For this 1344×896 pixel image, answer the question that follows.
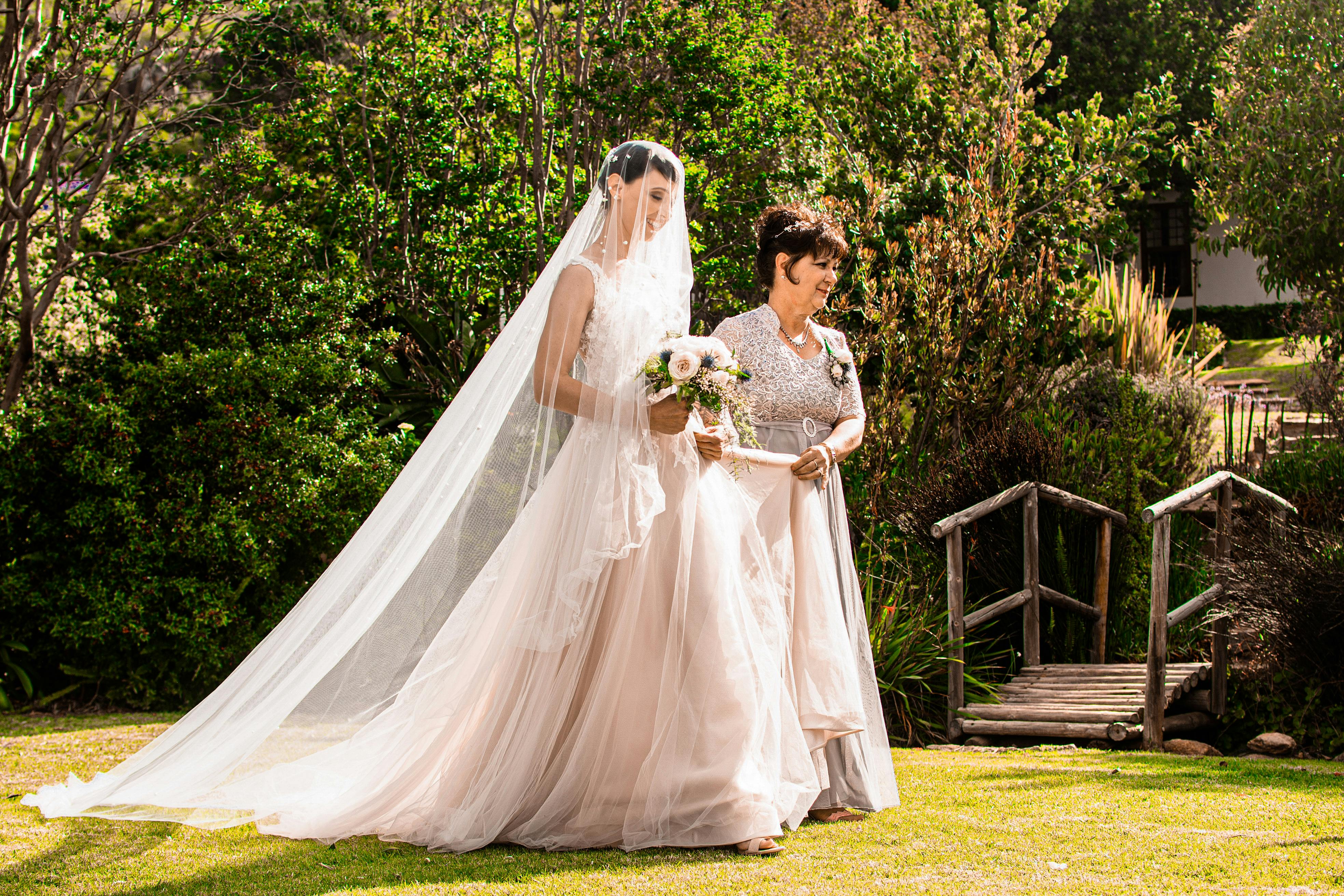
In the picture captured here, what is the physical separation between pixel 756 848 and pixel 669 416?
1345 millimetres

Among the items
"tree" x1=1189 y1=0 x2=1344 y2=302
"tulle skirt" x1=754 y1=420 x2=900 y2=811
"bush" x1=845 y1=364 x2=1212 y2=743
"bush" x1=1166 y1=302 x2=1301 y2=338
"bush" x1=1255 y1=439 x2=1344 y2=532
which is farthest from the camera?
"bush" x1=1166 y1=302 x2=1301 y2=338

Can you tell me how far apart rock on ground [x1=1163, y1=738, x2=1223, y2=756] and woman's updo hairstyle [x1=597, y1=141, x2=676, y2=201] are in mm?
3977

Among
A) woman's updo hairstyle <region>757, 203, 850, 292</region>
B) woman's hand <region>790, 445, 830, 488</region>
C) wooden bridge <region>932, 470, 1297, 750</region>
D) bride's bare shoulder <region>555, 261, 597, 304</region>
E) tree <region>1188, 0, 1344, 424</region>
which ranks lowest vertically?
wooden bridge <region>932, 470, 1297, 750</region>

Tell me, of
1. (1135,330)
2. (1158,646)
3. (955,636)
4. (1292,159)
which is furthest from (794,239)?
(1135,330)

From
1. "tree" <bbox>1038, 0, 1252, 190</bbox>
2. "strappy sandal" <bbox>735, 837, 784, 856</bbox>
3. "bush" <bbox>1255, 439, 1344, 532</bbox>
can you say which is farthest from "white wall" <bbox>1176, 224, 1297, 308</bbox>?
"strappy sandal" <bbox>735, 837, 784, 856</bbox>

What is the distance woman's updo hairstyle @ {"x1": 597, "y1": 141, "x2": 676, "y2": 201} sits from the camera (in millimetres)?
3736

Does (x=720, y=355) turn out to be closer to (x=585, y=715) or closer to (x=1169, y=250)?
(x=585, y=715)

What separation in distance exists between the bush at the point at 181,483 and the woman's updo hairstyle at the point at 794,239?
11.8 ft

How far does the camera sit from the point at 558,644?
3.46m

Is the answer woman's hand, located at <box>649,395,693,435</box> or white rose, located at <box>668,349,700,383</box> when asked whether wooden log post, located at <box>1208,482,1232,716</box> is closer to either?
woman's hand, located at <box>649,395,693,435</box>

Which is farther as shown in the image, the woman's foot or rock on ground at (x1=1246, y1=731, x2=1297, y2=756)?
rock on ground at (x1=1246, y1=731, x2=1297, y2=756)

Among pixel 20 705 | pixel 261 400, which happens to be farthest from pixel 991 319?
pixel 20 705

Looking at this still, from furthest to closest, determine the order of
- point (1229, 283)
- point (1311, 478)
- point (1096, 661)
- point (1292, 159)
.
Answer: point (1229, 283) → point (1292, 159) → point (1311, 478) → point (1096, 661)

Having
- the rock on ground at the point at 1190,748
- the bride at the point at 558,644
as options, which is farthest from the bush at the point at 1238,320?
the bride at the point at 558,644
